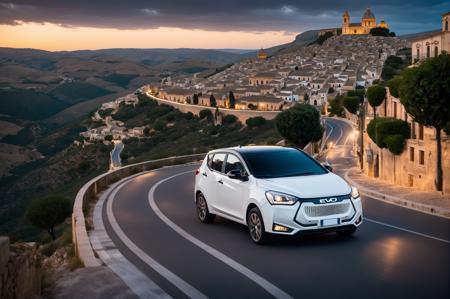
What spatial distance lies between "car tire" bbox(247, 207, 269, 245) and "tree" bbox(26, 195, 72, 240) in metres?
21.2

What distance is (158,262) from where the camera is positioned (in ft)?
30.6

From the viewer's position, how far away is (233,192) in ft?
36.7

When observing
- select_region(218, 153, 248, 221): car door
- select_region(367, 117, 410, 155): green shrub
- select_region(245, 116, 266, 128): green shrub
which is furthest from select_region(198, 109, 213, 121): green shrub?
select_region(218, 153, 248, 221): car door

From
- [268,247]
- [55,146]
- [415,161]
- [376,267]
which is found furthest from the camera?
[55,146]

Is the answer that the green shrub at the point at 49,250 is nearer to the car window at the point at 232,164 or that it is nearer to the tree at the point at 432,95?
the car window at the point at 232,164

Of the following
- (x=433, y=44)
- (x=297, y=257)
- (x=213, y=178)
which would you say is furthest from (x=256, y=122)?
(x=297, y=257)

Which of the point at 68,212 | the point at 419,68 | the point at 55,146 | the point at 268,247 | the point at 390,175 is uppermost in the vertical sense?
the point at 419,68

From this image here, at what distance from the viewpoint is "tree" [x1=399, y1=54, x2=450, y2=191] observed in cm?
1842

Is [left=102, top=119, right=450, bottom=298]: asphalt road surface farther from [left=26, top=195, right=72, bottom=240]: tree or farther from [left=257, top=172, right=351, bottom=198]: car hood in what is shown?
[left=26, top=195, right=72, bottom=240]: tree

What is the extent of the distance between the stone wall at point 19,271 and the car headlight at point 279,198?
3.89m

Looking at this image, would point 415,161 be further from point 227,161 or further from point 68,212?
point 68,212

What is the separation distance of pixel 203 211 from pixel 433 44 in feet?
115

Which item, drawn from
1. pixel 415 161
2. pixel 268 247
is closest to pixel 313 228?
pixel 268 247

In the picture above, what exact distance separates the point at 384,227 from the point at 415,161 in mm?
9428
